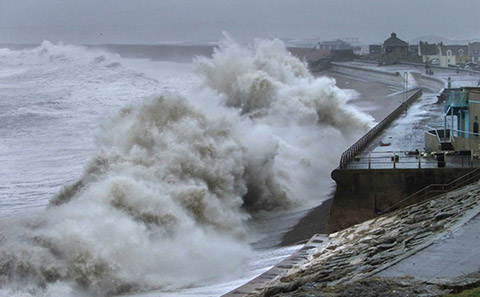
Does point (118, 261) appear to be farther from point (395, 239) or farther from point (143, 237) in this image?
point (395, 239)

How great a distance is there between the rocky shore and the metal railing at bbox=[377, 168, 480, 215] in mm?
473

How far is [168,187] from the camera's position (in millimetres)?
17578

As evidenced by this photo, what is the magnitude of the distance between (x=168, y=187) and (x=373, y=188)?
172 inches

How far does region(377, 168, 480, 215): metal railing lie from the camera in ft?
52.7

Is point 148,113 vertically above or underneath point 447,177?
above

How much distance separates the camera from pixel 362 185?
648 inches

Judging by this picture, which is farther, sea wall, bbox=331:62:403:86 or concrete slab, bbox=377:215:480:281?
sea wall, bbox=331:62:403:86

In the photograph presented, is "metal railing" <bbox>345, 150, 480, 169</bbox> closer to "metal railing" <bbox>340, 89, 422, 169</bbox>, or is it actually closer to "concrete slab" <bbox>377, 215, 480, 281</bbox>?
"metal railing" <bbox>340, 89, 422, 169</bbox>

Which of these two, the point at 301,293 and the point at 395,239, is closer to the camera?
the point at 301,293

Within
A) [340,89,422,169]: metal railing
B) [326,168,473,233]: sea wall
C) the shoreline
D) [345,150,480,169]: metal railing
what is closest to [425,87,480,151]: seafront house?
[345,150,480,169]: metal railing

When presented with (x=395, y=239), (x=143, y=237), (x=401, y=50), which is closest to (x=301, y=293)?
(x=395, y=239)

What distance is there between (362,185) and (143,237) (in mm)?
4528

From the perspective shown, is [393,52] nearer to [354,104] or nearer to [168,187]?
[354,104]

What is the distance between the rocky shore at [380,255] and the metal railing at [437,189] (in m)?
0.47
